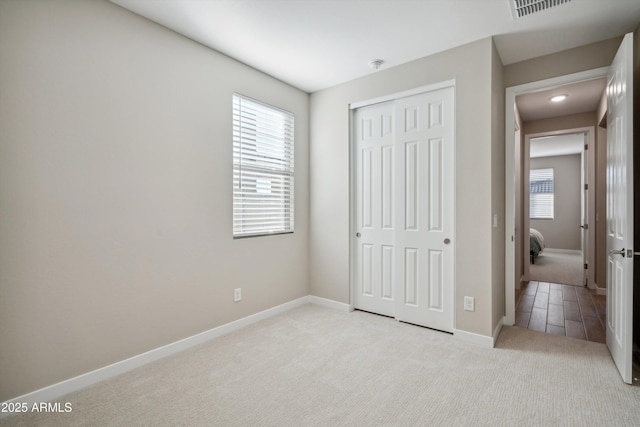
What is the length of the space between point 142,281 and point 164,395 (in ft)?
2.81

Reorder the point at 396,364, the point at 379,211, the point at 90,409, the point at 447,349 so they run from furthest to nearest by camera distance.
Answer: the point at 379,211 → the point at 447,349 → the point at 396,364 → the point at 90,409

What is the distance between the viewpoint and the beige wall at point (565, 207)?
8.07 meters

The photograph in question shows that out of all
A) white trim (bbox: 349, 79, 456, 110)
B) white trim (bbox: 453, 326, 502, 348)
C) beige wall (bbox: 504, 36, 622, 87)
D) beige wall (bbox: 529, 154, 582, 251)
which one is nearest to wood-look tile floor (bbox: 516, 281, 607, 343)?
white trim (bbox: 453, 326, 502, 348)

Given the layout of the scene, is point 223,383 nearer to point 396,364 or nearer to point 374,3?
point 396,364

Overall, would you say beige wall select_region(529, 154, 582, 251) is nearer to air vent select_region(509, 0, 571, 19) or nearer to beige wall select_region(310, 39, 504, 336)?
beige wall select_region(310, 39, 504, 336)

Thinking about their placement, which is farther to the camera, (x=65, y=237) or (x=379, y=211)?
(x=379, y=211)

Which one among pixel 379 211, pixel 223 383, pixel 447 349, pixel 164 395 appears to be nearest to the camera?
pixel 164 395

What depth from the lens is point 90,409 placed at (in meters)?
1.88

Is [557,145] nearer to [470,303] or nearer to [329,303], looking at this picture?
[470,303]

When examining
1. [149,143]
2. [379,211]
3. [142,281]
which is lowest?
[142,281]

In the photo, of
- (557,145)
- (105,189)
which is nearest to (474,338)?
(105,189)

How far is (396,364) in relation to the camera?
2.41 meters

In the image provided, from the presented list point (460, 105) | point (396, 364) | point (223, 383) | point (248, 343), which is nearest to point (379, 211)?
point (460, 105)

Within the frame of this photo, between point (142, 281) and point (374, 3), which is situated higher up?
point (374, 3)
